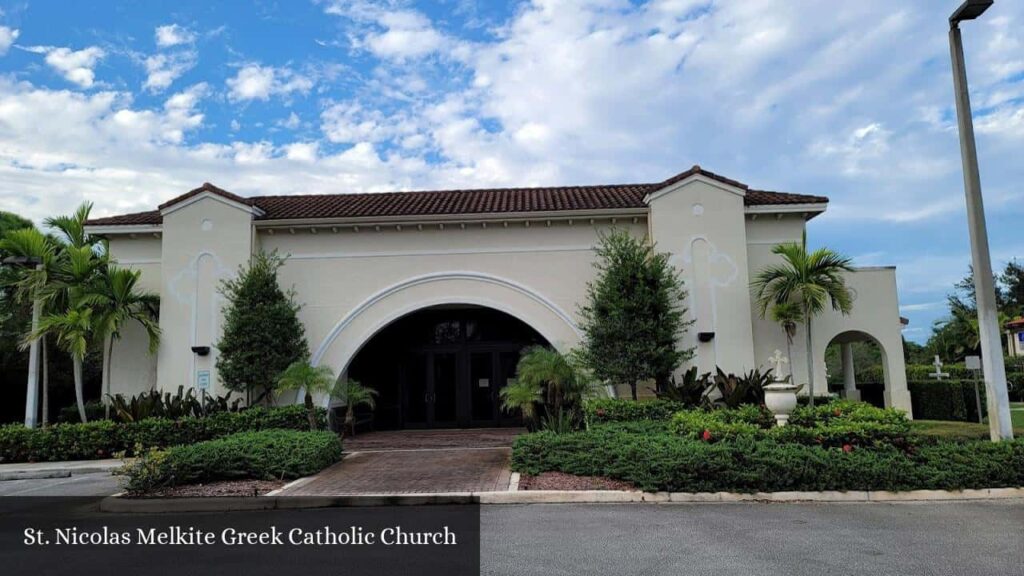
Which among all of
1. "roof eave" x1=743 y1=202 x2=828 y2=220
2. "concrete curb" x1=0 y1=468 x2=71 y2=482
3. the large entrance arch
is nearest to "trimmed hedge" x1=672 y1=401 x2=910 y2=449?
the large entrance arch

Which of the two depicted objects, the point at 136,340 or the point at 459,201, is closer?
the point at 136,340

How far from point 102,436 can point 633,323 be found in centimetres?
1207

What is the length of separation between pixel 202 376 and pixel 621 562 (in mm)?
13764

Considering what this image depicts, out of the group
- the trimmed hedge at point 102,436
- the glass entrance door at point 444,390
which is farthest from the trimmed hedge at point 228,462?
the glass entrance door at point 444,390

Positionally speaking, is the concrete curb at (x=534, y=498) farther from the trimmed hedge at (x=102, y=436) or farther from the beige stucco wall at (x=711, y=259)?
the beige stucco wall at (x=711, y=259)

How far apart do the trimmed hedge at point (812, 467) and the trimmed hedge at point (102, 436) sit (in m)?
9.44

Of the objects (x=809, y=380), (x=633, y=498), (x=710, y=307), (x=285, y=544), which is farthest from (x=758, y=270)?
(x=285, y=544)

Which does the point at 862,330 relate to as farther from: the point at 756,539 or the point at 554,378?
the point at 756,539

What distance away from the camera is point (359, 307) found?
17.1m

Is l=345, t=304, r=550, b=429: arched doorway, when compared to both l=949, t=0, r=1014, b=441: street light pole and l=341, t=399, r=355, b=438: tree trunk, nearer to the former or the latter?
l=341, t=399, r=355, b=438: tree trunk

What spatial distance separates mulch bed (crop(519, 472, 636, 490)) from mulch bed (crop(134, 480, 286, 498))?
3830 millimetres

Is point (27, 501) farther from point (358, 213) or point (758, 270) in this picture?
point (758, 270)

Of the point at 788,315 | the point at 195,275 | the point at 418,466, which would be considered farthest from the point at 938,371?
the point at 195,275

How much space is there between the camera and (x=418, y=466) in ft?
39.7
